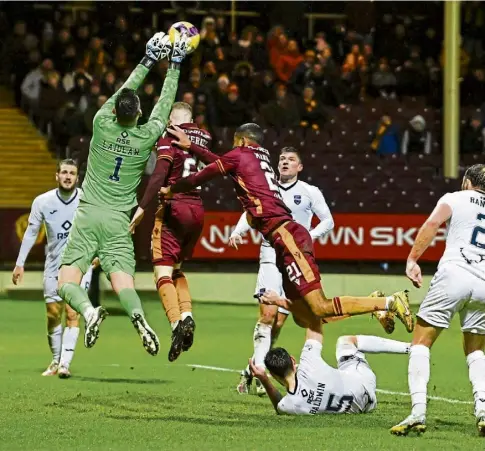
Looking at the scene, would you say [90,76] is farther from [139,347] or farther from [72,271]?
[72,271]

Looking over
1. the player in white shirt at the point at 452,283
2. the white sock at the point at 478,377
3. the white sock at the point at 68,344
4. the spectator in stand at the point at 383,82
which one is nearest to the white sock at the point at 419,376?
the player in white shirt at the point at 452,283

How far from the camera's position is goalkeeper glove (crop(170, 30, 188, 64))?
11.4 metres

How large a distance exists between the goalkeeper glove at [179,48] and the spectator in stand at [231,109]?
12.0 m

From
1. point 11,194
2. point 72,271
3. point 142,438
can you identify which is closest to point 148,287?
point 11,194

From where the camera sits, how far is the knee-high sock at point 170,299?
11422 mm

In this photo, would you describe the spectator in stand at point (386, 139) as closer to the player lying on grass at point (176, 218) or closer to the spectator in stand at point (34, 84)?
the spectator in stand at point (34, 84)

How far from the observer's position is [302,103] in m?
24.1

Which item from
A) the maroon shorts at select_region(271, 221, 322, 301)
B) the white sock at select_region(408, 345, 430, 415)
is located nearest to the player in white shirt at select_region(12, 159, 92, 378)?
the maroon shorts at select_region(271, 221, 322, 301)

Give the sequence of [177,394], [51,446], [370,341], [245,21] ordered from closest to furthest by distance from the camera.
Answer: [51,446], [370,341], [177,394], [245,21]

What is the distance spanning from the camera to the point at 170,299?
1157cm

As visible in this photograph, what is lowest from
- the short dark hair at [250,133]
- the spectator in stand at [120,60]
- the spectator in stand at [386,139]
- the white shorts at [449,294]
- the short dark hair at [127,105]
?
the white shorts at [449,294]

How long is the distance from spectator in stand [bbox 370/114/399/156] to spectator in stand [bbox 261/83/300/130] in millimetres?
1545

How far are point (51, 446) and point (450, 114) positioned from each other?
51.5 ft

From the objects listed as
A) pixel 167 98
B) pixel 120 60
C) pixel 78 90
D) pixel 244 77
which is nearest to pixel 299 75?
pixel 244 77
